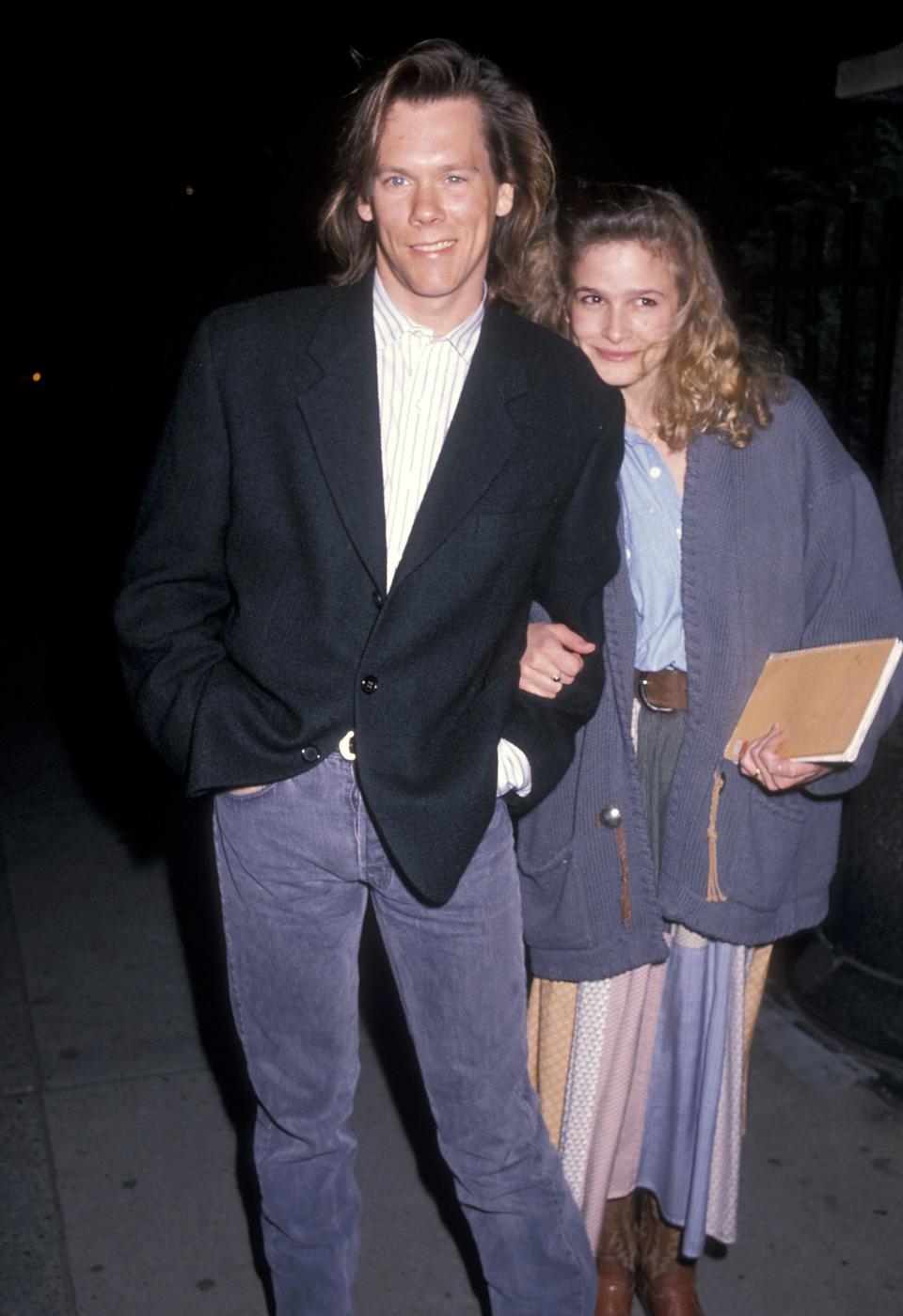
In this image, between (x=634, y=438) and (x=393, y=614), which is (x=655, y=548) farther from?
(x=393, y=614)

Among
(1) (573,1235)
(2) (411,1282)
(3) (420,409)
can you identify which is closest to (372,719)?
(3) (420,409)

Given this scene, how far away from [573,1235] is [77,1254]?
1152 mm

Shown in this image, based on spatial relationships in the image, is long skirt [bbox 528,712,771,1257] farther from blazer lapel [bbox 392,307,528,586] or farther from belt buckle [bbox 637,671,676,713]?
blazer lapel [bbox 392,307,528,586]

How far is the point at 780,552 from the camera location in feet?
8.38

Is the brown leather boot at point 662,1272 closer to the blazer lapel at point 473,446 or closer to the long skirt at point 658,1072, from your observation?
the long skirt at point 658,1072

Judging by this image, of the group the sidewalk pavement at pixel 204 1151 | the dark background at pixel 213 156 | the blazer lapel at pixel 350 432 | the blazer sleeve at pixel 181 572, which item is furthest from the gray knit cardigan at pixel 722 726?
the dark background at pixel 213 156

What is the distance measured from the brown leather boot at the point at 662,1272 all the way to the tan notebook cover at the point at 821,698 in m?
1.05

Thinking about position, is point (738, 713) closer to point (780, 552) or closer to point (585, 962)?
point (780, 552)

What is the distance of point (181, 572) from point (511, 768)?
0.63 metres

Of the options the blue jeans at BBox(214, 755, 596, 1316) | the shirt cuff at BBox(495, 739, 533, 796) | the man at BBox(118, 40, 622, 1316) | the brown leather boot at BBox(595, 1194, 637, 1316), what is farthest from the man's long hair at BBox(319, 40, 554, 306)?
the brown leather boot at BBox(595, 1194, 637, 1316)

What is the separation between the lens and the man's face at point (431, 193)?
2.25m

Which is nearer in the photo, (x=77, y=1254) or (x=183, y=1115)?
(x=77, y=1254)

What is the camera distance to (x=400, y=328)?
235 centimetres

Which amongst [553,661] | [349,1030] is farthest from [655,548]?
[349,1030]
